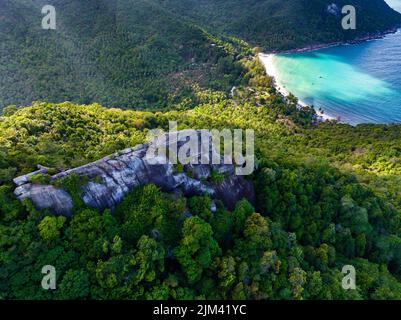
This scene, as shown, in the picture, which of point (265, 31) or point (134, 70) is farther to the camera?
point (265, 31)

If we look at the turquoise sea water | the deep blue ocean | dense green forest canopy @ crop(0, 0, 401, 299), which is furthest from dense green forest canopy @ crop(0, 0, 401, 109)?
the deep blue ocean

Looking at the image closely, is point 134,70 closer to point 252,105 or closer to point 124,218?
point 252,105

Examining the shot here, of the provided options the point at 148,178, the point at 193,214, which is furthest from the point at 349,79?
the point at 148,178

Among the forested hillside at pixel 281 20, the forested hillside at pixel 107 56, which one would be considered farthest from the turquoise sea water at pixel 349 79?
the forested hillside at pixel 107 56

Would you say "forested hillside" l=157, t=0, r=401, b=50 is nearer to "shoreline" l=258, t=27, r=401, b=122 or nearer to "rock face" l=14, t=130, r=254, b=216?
"shoreline" l=258, t=27, r=401, b=122

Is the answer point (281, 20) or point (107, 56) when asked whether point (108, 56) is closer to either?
point (107, 56)

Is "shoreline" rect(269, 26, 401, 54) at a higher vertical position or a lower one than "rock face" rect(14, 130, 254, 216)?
higher

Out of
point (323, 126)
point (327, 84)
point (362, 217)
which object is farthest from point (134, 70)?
point (362, 217)
